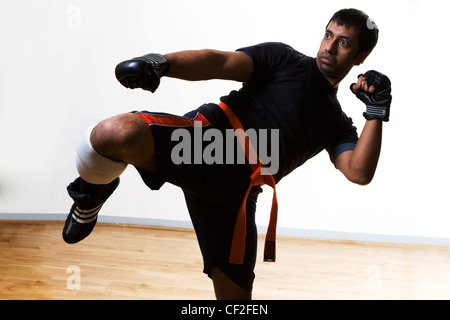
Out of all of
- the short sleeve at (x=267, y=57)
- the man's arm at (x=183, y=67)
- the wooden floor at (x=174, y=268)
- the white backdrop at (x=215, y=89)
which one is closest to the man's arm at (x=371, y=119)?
the short sleeve at (x=267, y=57)

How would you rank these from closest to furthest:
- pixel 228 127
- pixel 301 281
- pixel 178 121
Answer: pixel 178 121 → pixel 228 127 → pixel 301 281

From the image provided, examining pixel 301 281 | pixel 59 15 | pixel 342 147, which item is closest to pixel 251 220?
pixel 342 147

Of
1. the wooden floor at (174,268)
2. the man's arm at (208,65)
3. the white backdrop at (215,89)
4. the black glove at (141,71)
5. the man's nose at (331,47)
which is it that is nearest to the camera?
the black glove at (141,71)

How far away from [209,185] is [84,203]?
31 cm

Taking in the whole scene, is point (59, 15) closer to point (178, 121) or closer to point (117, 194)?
point (117, 194)

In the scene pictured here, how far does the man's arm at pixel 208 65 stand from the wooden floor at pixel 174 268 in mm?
1330

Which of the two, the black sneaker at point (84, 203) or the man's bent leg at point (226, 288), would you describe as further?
the man's bent leg at point (226, 288)

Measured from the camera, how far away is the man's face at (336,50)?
141cm

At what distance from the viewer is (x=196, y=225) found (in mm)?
1556

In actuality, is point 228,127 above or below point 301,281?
above

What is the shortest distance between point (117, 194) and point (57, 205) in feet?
1.33

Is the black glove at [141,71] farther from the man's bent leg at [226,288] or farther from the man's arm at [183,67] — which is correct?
the man's bent leg at [226,288]

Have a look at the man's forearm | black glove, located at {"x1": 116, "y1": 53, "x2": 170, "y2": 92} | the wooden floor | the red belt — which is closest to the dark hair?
the man's forearm

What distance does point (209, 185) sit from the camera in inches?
51.3
